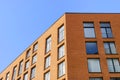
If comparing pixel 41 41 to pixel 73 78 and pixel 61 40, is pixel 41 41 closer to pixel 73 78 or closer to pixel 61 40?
pixel 61 40

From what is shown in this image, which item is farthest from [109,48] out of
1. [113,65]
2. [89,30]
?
[89,30]

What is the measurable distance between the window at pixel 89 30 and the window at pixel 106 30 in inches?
59.2

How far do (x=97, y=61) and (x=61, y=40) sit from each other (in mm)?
6731

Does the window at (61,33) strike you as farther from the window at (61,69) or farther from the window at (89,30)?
the window at (61,69)

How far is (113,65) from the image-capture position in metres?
29.4

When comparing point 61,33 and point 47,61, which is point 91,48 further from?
point 47,61

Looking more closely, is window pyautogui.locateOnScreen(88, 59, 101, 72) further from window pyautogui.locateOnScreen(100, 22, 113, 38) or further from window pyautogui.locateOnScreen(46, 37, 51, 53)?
window pyautogui.locateOnScreen(46, 37, 51, 53)

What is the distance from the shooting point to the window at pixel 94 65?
94.8 ft

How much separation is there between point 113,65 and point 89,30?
6.67m

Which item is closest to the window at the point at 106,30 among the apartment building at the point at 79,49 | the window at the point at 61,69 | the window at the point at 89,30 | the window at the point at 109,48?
the apartment building at the point at 79,49

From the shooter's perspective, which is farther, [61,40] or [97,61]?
[61,40]

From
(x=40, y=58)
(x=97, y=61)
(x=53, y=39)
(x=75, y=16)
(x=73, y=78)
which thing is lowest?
(x=73, y=78)

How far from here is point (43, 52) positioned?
3675 centimetres

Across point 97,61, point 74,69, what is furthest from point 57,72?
point 97,61
